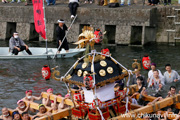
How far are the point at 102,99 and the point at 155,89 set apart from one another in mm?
3780

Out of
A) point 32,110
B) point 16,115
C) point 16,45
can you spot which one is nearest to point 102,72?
point 16,115

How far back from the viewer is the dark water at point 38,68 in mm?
15750

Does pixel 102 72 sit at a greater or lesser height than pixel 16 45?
greater

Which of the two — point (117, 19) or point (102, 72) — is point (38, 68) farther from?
point (102, 72)

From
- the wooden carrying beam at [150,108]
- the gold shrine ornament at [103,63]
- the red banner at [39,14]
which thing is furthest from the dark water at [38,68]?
the gold shrine ornament at [103,63]

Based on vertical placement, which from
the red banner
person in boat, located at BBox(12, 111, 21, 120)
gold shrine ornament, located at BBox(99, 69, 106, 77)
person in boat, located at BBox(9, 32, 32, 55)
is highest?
the red banner

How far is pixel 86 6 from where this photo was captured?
2614 centimetres

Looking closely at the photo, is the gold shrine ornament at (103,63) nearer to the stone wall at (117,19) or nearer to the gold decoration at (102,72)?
the gold decoration at (102,72)

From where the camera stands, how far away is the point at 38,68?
779 inches

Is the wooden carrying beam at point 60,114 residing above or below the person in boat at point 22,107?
above

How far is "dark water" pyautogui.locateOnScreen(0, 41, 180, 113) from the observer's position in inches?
620

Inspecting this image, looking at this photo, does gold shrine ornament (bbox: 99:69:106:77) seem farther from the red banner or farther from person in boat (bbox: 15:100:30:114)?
the red banner

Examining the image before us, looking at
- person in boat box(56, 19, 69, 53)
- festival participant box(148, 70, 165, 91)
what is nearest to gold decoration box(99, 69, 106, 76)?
festival participant box(148, 70, 165, 91)

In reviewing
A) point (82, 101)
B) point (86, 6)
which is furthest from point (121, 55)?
point (82, 101)
